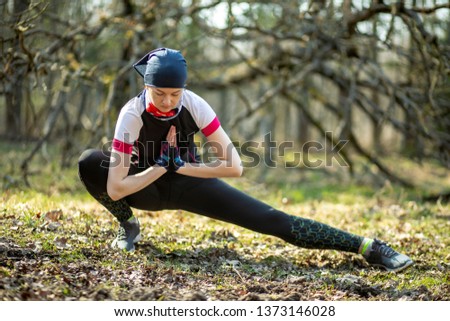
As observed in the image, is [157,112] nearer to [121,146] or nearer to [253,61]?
[121,146]

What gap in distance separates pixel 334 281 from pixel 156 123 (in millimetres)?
1551

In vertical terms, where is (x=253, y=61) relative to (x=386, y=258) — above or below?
above

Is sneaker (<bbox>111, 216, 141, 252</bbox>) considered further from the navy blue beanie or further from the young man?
the navy blue beanie

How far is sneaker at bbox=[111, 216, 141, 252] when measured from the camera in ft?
12.8

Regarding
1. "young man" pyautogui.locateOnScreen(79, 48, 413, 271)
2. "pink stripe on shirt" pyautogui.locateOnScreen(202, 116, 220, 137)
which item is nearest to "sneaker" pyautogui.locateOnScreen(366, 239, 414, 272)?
"young man" pyautogui.locateOnScreen(79, 48, 413, 271)

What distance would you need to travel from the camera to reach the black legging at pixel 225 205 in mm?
3859

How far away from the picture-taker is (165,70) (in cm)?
327

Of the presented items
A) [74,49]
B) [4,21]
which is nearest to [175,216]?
[4,21]

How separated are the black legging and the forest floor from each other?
230 millimetres

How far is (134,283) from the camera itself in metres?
3.28

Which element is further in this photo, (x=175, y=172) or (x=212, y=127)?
(x=175, y=172)

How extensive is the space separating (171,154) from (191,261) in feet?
2.52

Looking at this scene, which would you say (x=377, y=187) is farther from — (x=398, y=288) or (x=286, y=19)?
(x=398, y=288)

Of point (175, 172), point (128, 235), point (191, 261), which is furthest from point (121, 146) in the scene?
point (191, 261)
